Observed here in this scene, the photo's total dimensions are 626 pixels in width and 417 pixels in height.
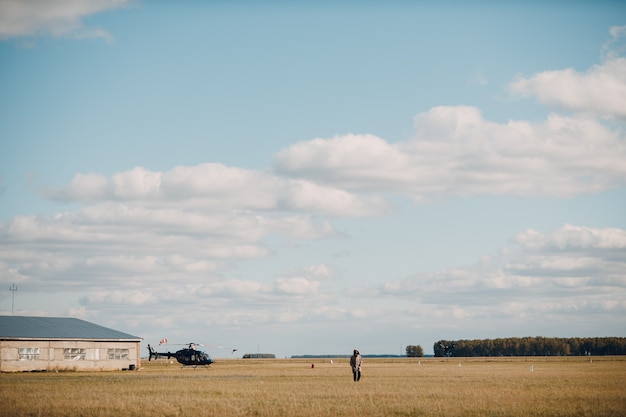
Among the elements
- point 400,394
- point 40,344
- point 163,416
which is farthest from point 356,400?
point 40,344

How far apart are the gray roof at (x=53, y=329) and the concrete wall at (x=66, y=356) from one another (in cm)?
55

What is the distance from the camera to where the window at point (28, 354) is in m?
69.1

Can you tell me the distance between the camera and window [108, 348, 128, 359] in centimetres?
7656

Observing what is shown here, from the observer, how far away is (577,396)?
1312 inches

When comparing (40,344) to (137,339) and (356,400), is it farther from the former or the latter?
(356,400)

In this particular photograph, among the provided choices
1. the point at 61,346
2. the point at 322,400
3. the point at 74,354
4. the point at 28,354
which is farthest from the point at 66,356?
the point at 322,400

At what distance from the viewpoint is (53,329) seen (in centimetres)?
7538

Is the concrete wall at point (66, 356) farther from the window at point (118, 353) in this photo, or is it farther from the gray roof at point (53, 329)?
the gray roof at point (53, 329)

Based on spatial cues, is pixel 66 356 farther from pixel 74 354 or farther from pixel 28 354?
pixel 28 354

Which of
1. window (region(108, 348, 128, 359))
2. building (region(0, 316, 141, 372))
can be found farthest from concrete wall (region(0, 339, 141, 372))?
window (region(108, 348, 128, 359))

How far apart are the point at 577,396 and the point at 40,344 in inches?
2100

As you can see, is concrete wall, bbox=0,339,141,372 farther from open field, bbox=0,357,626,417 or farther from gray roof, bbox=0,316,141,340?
open field, bbox=0,357,626,417

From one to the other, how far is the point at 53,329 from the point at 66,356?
14.2 feet

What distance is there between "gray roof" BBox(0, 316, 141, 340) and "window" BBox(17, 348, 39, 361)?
3.94 ft
